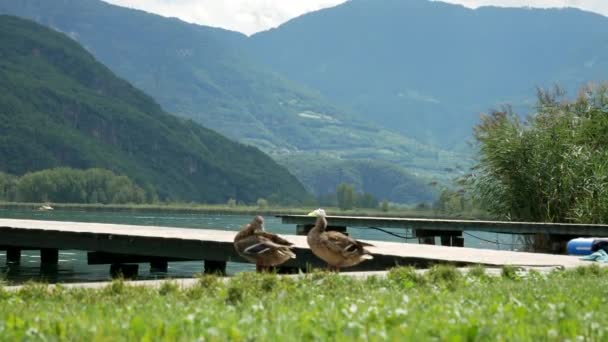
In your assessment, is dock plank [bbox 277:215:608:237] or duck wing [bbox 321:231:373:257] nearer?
duck wing [bbox 321:231:373:257]

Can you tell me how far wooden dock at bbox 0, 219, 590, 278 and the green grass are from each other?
360 centimetres

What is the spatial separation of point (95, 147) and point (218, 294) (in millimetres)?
187825

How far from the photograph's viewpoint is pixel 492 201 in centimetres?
2559

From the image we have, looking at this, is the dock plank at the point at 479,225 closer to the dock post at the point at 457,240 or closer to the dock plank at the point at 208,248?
the dock post at the point at 457,240

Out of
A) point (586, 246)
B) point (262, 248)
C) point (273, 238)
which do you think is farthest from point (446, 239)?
point (262, 248)

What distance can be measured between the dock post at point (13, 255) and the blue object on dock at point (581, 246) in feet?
48.8

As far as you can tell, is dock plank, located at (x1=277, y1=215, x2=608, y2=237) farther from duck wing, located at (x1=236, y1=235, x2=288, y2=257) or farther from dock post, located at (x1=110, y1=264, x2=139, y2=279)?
duck wing, located at (x1=236, y1=235, x2=288, y2=257)

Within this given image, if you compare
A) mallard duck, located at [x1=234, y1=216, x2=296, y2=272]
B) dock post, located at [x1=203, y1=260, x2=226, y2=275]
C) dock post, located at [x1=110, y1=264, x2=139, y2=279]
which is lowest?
dock post, located at [x1=110, y1=264, x2=139, y2=279]

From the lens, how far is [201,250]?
58.3 feet

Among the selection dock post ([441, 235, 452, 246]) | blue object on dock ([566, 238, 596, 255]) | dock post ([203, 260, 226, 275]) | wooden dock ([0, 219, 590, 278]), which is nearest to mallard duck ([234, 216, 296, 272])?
wooden dock ([0, 219, 590, 278])

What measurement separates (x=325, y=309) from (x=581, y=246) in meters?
11.9

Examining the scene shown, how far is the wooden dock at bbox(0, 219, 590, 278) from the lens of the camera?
14172 millimetres

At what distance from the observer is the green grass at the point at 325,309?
219 inches

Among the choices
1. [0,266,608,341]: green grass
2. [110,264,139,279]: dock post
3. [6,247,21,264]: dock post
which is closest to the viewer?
[0,266,608,341]: green grass
